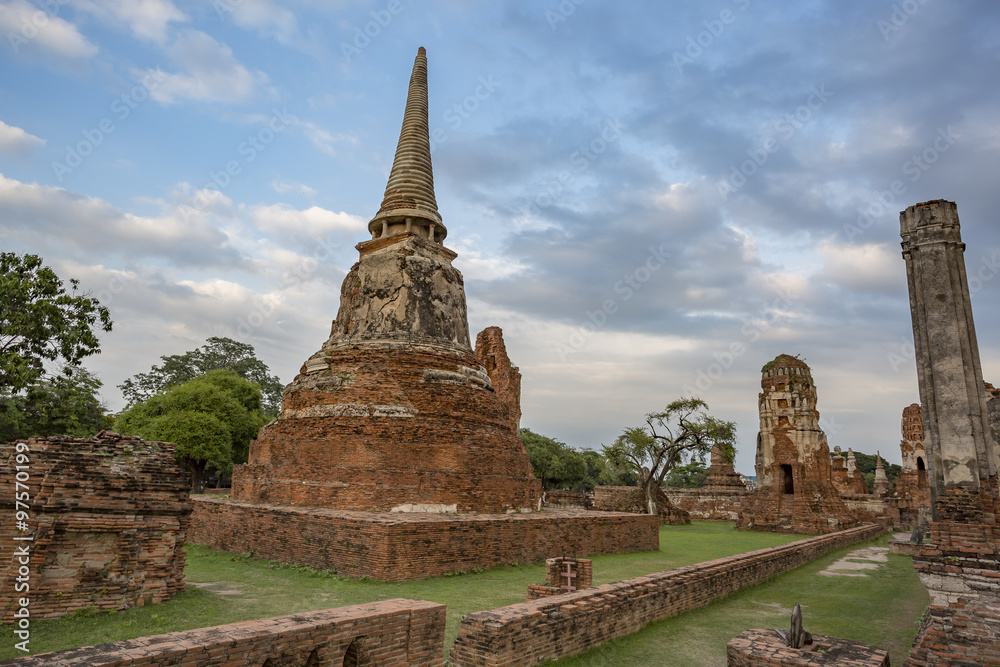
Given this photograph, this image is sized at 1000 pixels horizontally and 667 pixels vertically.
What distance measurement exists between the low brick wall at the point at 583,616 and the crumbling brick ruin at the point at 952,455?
296 centimetres

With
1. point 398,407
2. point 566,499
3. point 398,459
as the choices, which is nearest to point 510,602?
point 398,459

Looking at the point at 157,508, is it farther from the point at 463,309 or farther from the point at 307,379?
the point at 463,309

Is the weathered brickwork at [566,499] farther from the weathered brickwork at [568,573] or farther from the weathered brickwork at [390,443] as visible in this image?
the weathered brickwork at [568,573]

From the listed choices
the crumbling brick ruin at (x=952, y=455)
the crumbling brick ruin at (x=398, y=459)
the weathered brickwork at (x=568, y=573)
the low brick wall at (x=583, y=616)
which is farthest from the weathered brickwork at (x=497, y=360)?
the crumbling brick ruin at (x=952, y=455)

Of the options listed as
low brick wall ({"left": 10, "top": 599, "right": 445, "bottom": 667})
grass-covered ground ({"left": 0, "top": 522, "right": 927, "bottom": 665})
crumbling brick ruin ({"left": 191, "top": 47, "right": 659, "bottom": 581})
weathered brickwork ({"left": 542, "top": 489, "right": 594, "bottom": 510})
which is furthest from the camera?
weathered brickwork ({"left": 542, "top": 489, "right": 594, "bottom": 510})

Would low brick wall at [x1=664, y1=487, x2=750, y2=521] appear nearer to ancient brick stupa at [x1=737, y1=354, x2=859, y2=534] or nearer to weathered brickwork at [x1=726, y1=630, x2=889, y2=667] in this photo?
ancient brick stupa at [x1=737, y1=354, x2=859, y2=534]

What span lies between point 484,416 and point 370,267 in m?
5.43

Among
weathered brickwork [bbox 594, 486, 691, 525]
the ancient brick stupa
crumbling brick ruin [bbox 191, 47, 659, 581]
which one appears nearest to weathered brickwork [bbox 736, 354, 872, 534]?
the ancient brick stupa

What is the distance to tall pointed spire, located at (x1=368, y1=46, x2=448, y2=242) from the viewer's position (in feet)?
57.4

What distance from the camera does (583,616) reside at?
649 cm

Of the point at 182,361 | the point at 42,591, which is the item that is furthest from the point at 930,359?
the point at 182,361

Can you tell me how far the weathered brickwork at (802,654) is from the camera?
5.10 m

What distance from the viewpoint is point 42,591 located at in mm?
6266

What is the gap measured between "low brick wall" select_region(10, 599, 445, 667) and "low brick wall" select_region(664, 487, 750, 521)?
29.8 meters
